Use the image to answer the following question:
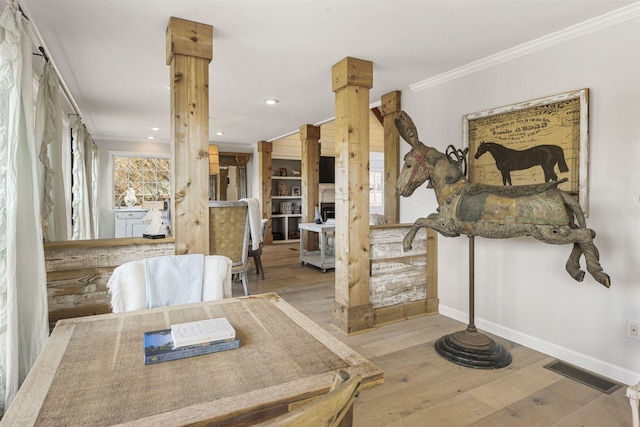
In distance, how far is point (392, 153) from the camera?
4047 mm

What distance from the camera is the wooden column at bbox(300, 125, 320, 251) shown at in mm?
6137

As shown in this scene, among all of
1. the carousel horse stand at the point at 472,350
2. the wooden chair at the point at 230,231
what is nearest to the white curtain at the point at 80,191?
the wooden chair at the point at 230,231

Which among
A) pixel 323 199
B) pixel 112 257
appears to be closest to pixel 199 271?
pixel 112 257

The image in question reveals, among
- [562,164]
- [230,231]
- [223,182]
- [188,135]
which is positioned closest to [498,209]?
[562,164]

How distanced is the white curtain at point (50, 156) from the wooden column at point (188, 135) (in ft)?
2.84

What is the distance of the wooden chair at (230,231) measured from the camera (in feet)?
11.9

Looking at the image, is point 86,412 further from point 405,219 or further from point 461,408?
point 405,219

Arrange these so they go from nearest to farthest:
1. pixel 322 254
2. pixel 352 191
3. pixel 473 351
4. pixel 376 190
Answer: pixel 473 351 < pixel 352 191 < pixel 322 254 < pixel 376 190

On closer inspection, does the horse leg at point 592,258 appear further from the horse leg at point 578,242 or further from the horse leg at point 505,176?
the horse leg at point 505,176

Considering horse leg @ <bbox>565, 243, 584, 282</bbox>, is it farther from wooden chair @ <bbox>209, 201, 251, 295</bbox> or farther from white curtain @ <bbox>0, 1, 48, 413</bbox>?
white curtain @ <bbox>0, 1, 48, 413</bbox>

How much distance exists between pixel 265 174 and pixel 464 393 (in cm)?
622

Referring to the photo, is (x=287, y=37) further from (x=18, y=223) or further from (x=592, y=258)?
(x=592, y=258)

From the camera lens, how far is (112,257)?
213 centimetres

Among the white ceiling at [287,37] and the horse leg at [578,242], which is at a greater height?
the white ceiling at [287,37]
